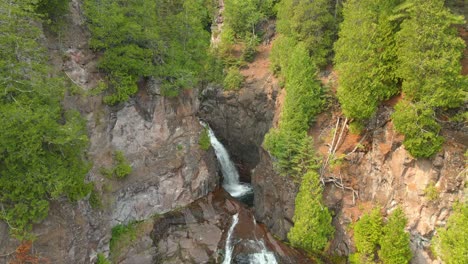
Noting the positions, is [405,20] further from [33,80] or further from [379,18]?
[33,80]

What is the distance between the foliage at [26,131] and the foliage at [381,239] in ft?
56.8

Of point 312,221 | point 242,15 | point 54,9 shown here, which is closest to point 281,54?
point 242,15

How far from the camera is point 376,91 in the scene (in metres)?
20.7

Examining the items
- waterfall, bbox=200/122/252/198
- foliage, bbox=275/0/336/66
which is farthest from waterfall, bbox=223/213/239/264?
foliage, bbox=275/0/336/66

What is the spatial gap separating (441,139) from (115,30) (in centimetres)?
2225

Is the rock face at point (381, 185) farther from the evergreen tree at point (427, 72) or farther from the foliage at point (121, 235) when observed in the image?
the foliage at point (121, 235)

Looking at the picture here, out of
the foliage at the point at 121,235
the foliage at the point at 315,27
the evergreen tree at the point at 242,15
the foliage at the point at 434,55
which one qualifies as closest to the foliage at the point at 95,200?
the foliage at the point at 121,235

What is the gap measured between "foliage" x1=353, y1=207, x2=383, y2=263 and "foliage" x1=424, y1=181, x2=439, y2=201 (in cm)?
284

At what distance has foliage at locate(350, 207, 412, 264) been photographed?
18.4m

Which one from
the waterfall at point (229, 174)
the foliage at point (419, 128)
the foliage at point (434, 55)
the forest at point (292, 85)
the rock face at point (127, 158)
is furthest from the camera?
the waterfall at point (229, 174)

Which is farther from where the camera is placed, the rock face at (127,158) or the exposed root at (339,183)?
the exposed root at (339,183)

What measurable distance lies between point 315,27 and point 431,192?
52.2ft

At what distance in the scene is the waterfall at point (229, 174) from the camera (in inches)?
1335

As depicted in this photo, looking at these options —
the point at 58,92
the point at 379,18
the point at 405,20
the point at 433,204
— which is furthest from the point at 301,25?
the point at 58,92
